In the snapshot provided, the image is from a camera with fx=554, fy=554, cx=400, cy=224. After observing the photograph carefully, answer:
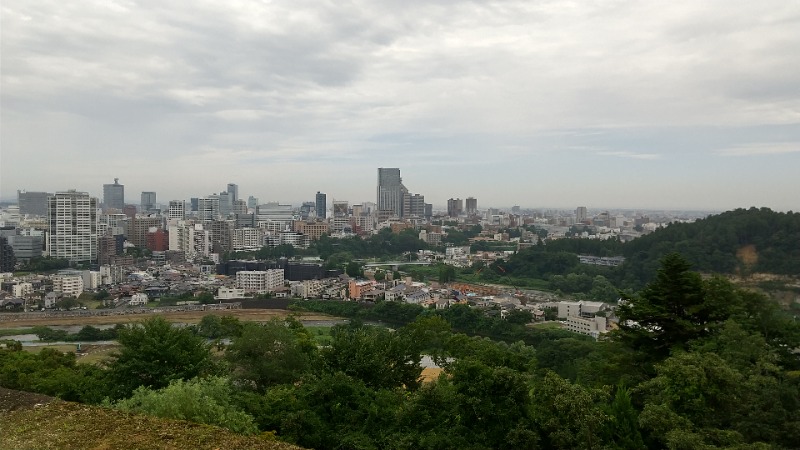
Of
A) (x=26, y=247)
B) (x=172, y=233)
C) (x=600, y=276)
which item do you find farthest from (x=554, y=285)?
(x=26, y=247)

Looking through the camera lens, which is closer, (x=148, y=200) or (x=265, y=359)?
(x=265, y=359)

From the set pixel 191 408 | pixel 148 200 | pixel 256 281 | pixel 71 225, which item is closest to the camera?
pixel 191 408

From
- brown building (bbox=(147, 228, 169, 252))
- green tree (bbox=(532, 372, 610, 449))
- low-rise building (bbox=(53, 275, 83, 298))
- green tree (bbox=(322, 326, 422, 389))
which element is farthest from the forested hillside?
brown building (bbox=(147, 228, 169, 252))

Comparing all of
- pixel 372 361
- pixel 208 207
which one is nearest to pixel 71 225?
pixel 208 207

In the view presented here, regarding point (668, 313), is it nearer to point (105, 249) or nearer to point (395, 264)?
point (395, 264)

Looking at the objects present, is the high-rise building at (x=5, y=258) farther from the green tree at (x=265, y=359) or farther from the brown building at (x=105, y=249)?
the green tree at (x=265, y=359)

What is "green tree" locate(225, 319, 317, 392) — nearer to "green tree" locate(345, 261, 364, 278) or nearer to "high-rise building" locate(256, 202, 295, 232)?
"green tree" locate(345, 261, 364, 278)

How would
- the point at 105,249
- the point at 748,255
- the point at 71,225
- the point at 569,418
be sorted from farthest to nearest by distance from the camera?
the point at 105,249
the point at 71,225
the point at 748,255
the point at 569,418
